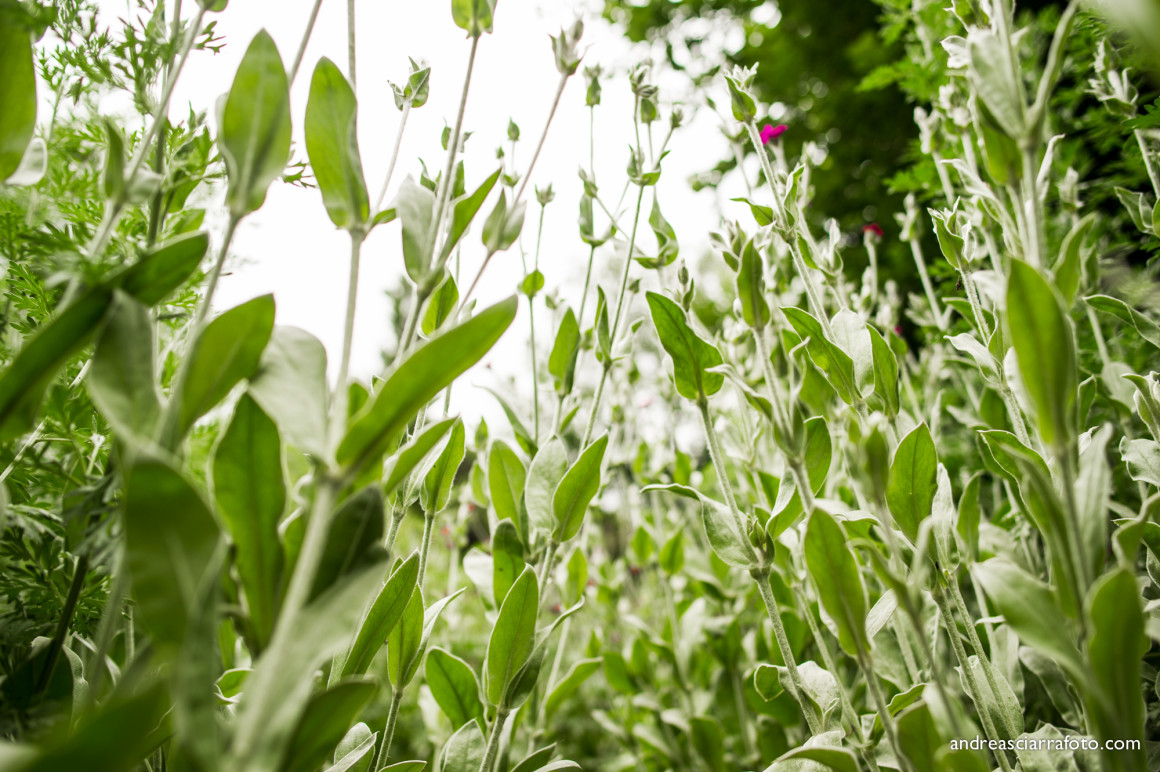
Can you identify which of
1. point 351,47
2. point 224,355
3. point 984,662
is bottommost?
point 984,662

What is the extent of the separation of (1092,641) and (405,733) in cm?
186

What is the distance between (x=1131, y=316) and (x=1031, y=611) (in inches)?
24.3

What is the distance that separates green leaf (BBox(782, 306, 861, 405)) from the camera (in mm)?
697

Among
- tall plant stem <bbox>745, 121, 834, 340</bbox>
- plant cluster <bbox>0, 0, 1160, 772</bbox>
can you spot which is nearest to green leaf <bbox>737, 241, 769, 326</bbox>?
plant cluster <bbox>0, 0, 1160, 772</bbox>

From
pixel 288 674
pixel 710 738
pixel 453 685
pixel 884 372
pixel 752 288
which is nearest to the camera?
pixel 288 674

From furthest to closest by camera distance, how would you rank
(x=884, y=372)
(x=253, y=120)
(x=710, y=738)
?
(x=710, y=738) < (x=884, y=372) < (x=253, y=120)

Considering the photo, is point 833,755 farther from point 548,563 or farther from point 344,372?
point 344,372

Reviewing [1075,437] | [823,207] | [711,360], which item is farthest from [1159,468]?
[823,207]

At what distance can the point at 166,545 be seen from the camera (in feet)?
1.23

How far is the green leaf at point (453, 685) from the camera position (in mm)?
875

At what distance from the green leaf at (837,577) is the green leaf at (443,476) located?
18.6 inches

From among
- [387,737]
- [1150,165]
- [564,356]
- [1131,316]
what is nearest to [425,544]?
[387,737]

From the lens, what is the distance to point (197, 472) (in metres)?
1.08

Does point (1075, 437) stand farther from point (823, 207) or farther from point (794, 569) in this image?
point (823, 207)
